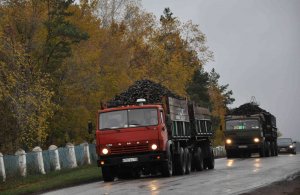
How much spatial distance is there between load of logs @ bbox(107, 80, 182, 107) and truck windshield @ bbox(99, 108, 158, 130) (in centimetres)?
79

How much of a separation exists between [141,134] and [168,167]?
1.64 meters

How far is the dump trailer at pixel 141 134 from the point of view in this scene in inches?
908

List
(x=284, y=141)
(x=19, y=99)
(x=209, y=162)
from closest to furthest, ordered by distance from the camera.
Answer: (x=19, y=99) → (x=209, y=162) → (x=284, y=141)

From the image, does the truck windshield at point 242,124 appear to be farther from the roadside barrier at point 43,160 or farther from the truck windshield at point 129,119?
the truck windshield at point 129,119

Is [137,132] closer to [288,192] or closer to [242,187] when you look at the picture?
[242,187]

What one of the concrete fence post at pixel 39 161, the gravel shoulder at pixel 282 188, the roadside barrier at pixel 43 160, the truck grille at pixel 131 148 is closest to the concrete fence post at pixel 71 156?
the roadside barrier at pixel 43 160

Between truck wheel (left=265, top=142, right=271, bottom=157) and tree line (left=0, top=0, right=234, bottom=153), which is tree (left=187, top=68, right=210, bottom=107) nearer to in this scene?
tree line (left=0, top=0, right=234, bottom=153)

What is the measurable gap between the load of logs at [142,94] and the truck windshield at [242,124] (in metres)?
17.5

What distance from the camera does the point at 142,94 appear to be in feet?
81.6

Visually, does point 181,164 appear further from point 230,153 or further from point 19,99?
point 230,153

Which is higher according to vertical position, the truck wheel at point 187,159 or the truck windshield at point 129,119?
the truck windshield at point 129,119

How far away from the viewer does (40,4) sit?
41719mm

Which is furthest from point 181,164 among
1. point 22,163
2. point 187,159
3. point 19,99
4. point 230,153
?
point 230,153

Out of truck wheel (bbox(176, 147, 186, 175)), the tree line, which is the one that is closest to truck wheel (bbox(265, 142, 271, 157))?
the tree line
